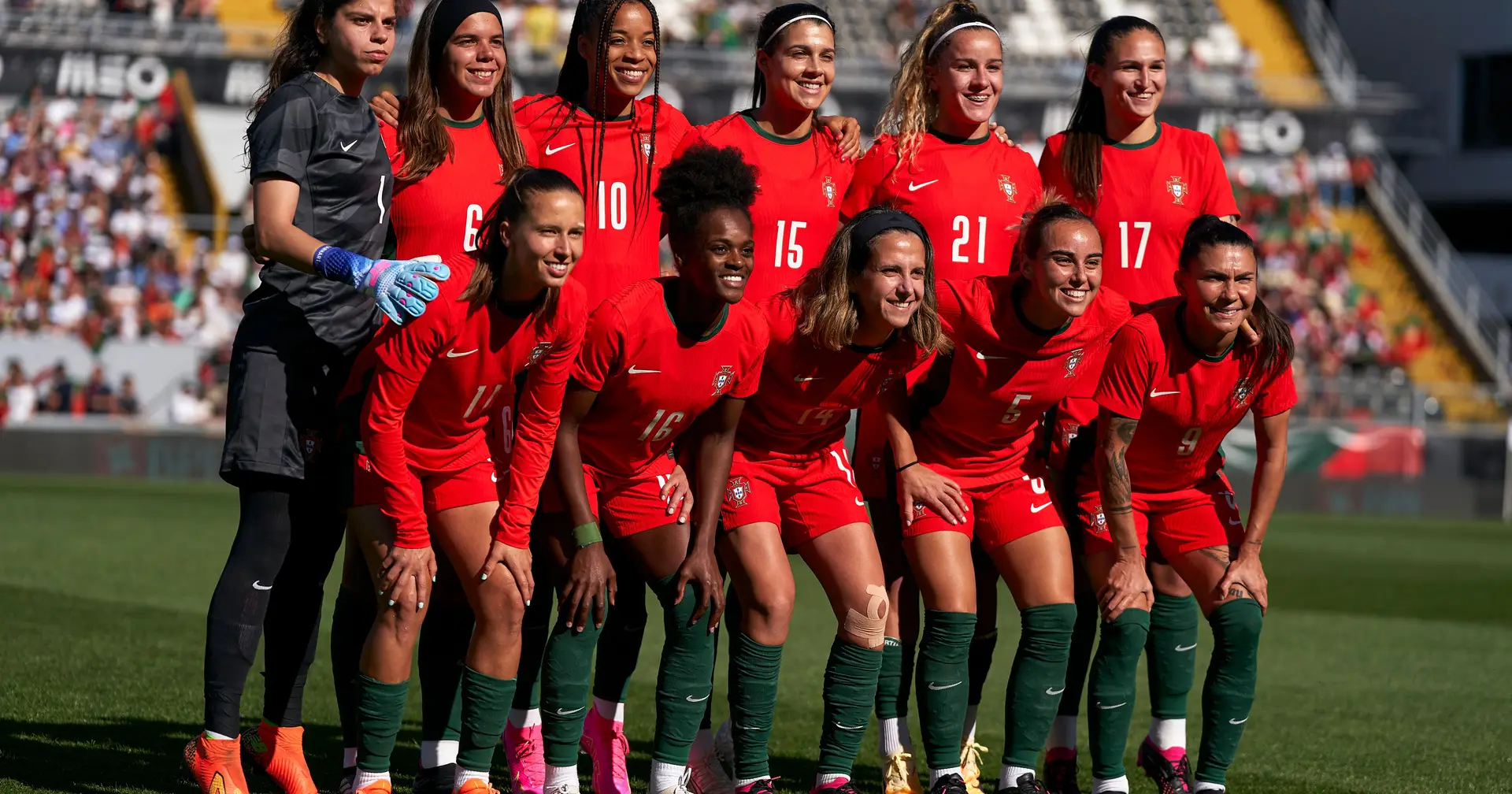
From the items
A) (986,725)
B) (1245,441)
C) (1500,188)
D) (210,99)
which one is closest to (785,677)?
(986,725)

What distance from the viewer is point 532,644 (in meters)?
5.65

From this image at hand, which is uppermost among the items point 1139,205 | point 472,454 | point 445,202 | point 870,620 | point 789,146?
point 789,146

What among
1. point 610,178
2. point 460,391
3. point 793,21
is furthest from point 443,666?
point 793,21

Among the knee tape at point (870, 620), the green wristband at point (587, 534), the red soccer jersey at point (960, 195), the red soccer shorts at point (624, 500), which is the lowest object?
the knee tape at point (870, 620)

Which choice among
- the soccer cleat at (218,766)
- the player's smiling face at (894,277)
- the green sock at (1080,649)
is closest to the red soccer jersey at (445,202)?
the player's smiling face at (894,277)

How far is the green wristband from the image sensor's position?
16.9 ft

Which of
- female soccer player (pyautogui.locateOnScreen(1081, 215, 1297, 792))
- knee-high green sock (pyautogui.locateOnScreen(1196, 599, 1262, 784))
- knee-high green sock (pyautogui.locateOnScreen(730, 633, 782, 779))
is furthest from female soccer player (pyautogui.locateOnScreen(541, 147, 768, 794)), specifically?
knee-high green sock (pyautogui.locateOnScreen(1196, 599, 1262, 784))

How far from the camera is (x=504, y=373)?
510 cm

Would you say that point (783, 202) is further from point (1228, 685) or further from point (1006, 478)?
point (1228, 685)

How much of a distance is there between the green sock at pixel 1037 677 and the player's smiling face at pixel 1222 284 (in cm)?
110

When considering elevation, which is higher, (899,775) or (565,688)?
(565,688)

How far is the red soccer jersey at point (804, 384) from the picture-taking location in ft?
18.0

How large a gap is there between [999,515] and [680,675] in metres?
1.22

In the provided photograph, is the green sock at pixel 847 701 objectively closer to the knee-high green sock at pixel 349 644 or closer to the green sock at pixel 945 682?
the green sock at pixel 945 682
